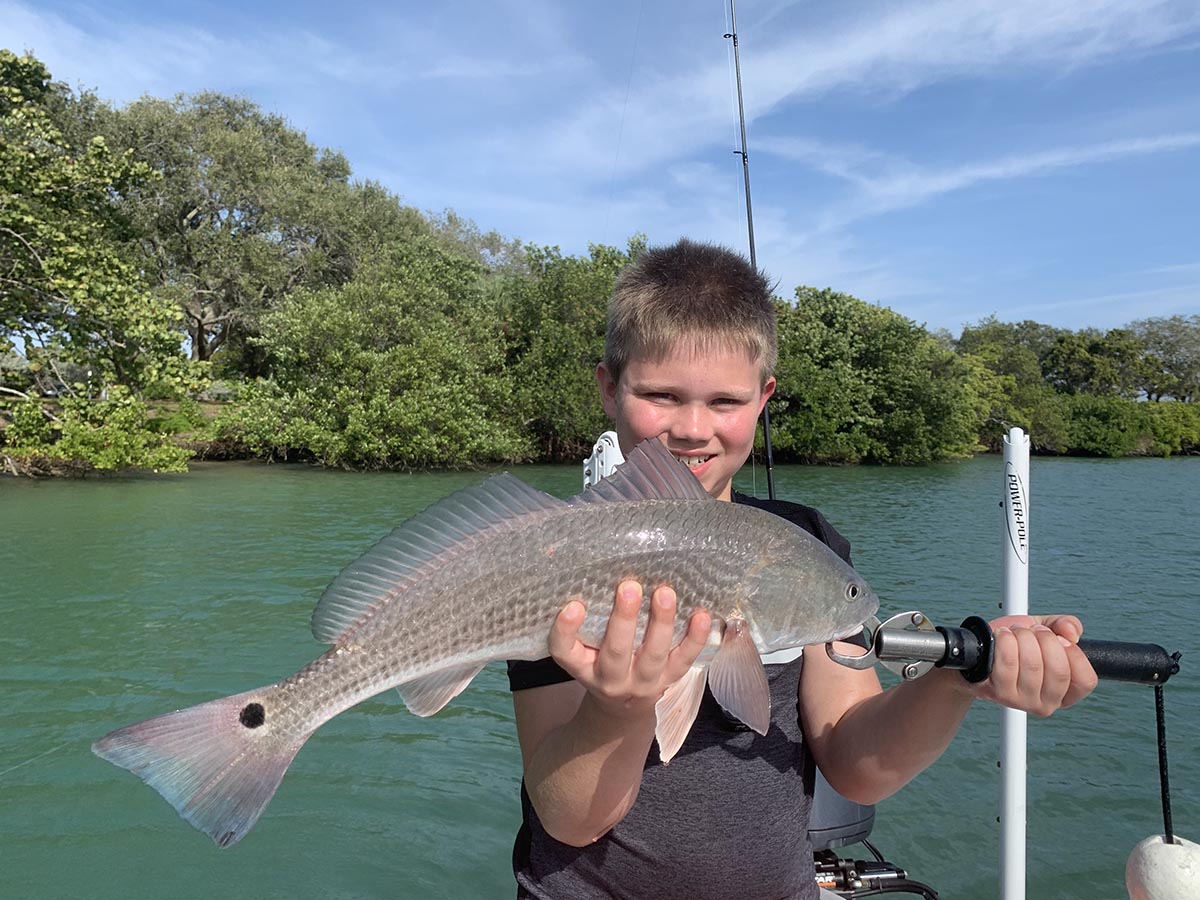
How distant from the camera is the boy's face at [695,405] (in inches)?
93.0

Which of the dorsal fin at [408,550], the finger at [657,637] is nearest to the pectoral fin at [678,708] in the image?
the finger at [657,637]

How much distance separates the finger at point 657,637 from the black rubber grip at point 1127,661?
99 centimetres

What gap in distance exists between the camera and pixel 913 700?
6.97 feet

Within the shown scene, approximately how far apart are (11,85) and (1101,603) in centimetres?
2676

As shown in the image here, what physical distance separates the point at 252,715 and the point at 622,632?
2.81 ft


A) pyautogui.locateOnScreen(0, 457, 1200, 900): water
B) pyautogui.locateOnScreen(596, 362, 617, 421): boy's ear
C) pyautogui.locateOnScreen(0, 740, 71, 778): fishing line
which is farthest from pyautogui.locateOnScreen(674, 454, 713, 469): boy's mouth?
pyautogui.locateOnScreen(0, 740, 71, 778): fishing line

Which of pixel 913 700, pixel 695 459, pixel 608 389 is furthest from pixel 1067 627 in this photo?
pixel 608 389

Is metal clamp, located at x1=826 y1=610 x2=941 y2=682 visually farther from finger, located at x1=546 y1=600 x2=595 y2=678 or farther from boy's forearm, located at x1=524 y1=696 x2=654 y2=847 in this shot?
finger, located at x1=546 y1=600 x2=595 y2=678

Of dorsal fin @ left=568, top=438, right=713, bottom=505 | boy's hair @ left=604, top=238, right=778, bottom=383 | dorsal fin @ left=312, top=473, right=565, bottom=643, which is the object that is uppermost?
boy's hair @ left=604, top=238, right=778, bottom=383

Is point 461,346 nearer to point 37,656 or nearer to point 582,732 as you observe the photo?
point 37,656

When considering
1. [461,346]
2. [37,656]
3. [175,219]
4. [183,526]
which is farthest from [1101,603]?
[175,219]

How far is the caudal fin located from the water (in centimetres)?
353

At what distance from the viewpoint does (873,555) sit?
50.9ft

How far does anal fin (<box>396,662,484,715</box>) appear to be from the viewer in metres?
1.92
